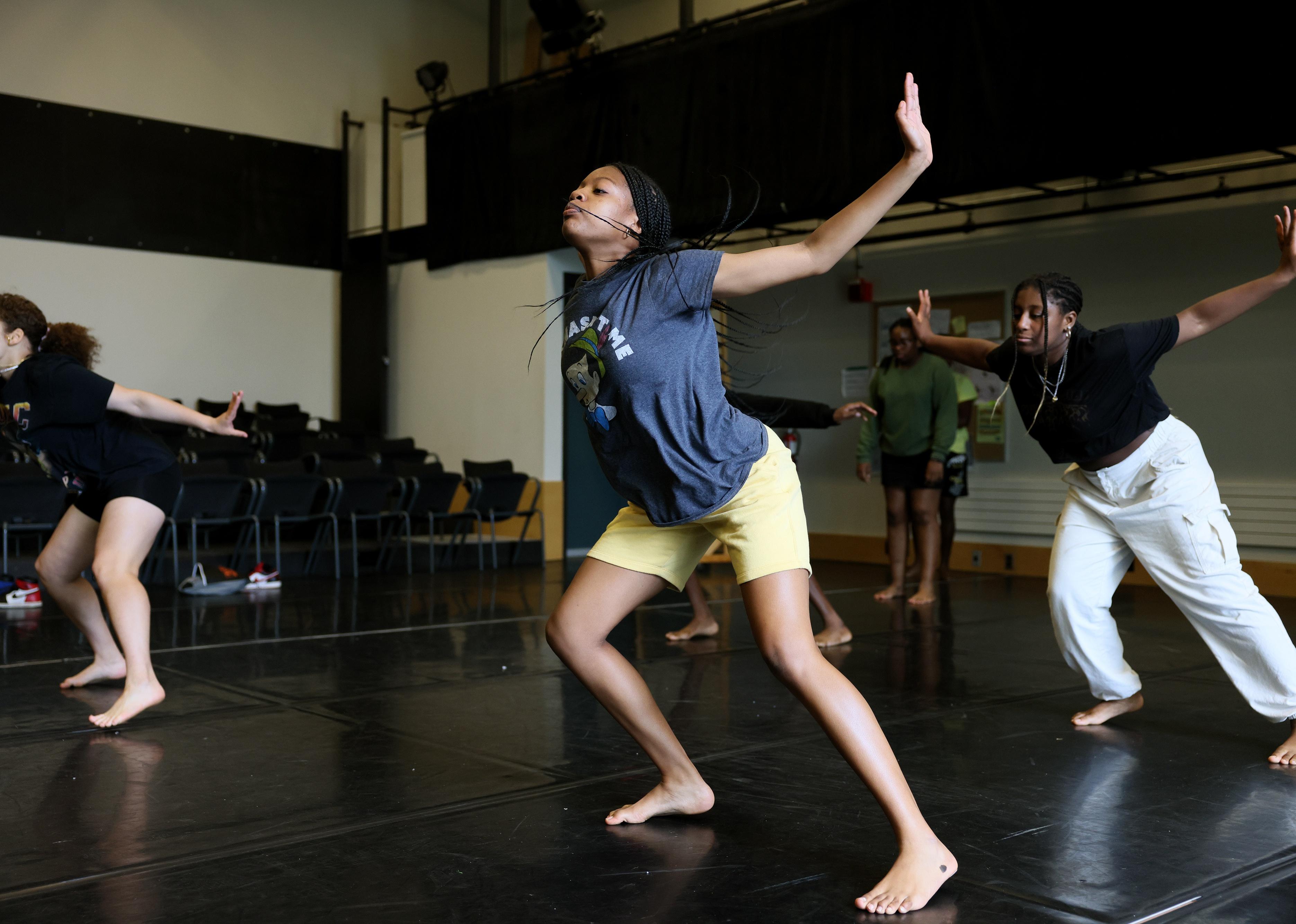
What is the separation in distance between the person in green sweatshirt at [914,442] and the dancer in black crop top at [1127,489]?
10.4ft

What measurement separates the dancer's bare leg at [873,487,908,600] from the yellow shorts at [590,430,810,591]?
4.75 metres

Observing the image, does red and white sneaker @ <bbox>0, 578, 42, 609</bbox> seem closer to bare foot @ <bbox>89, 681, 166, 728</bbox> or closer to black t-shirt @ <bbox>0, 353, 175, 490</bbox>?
black t-shirt @ <bbox>0, 353, 175, 490</bbox>

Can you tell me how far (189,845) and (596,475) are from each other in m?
8.73

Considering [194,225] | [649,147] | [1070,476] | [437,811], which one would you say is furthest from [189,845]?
[194,225]

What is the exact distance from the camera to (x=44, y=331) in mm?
3906

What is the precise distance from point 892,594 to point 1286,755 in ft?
13.0

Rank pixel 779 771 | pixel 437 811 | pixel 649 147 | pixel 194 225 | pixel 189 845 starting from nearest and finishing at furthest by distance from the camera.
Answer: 1. pixel 189 845
2. pixel 437 811
3. pixel 779 771
4. pixel 649 147
5. pixel 194 225

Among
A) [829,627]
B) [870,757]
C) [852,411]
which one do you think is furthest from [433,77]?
[870,757]

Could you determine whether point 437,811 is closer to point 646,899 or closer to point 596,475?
point 646,899

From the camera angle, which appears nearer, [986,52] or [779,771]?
[779,771]

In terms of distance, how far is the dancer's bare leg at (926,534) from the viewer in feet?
23.1

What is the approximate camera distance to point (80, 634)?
566 centimetres

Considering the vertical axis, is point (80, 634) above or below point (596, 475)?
below

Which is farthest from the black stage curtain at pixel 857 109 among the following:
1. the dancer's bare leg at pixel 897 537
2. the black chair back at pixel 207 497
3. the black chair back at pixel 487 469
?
the black chair back at pixel 207 497
